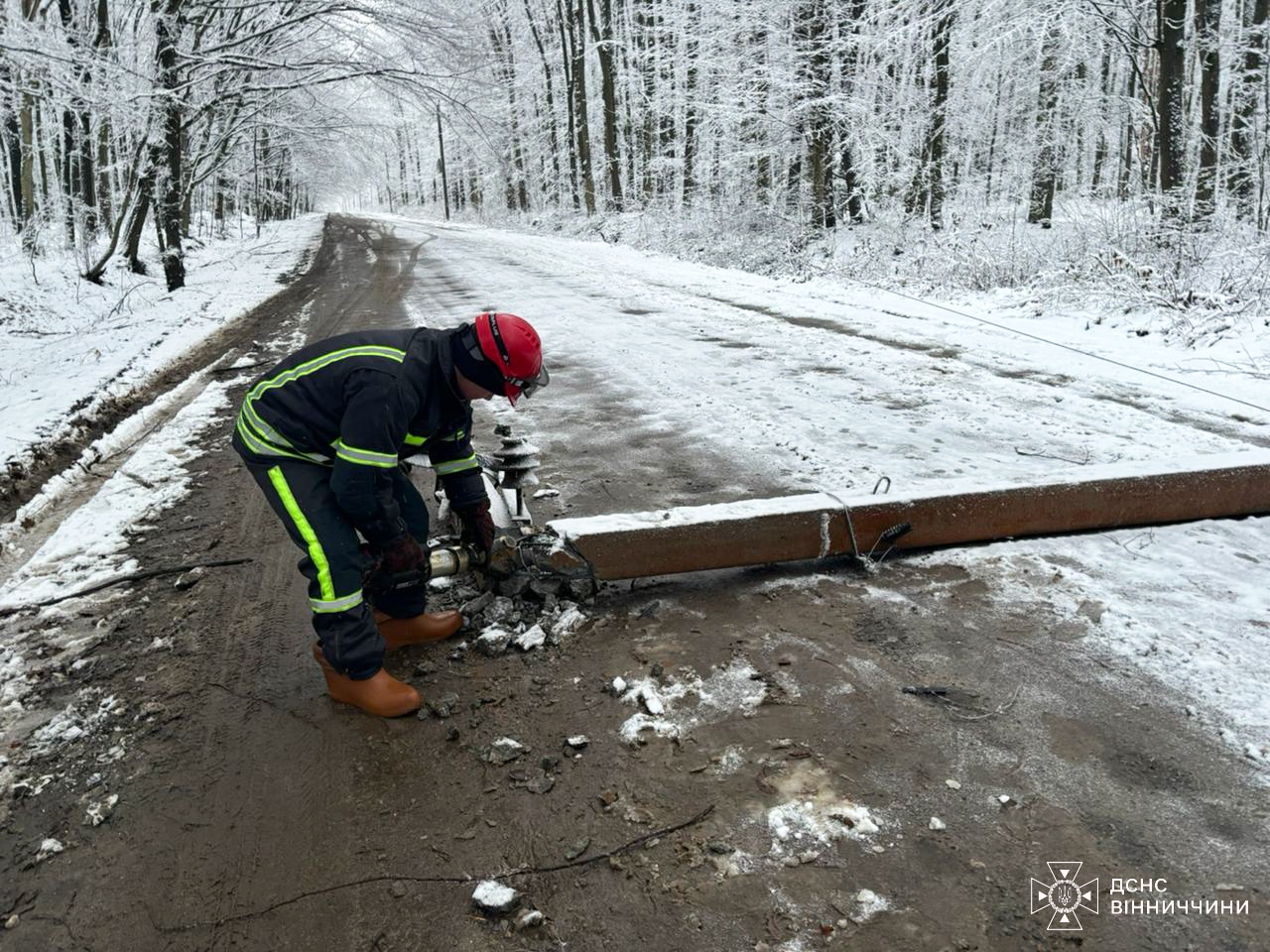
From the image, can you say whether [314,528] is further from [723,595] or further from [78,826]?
[723,595]

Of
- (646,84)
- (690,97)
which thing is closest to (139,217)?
(690,97)

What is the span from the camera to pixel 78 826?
2404 millimetres

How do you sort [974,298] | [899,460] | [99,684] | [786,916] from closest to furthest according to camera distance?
[786,916] < [99,684] < [899,460] < [974,298]

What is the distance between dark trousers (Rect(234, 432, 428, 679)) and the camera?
284 centimetres

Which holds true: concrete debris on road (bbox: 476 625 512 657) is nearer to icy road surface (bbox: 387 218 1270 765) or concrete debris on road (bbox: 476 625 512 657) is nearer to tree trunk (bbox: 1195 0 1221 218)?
icy road surface (bbox: 387 218 1270 765)

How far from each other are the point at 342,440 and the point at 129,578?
1994mm

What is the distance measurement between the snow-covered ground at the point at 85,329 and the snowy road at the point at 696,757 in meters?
3.26

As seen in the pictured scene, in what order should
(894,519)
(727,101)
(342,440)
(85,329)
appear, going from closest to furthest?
1. (342,440)
2. (894,519)
3. (85,329)
4. (727,101)

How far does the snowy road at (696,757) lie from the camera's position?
6.60 ft

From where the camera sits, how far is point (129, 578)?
12.8ft

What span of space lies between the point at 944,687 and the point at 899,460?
87.6 inches

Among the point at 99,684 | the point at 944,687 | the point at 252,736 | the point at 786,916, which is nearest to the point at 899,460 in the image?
the point at 944,687

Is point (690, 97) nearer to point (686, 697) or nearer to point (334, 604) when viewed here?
point (334, 604)

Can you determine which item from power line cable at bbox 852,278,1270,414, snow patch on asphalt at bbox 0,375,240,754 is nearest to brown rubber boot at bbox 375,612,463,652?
snow patch on asphalt at bbox 0,375,240,754
